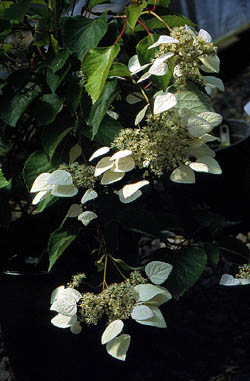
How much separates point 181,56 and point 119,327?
48 centimetres

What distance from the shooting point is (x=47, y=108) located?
3.44ft

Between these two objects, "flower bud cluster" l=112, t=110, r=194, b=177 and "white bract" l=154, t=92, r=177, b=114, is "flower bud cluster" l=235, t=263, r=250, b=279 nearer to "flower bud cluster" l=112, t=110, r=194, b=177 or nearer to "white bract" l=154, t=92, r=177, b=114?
"flower bud cluster" l=112, t=110, r=194, b=177

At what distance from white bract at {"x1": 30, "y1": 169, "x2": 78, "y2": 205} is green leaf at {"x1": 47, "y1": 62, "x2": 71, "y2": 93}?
0.58 feet

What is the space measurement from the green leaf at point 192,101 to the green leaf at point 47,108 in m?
0.26

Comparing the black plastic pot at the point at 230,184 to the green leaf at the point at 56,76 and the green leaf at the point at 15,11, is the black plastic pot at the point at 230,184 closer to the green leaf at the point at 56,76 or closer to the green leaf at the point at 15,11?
the green leaf at the point at 56,76

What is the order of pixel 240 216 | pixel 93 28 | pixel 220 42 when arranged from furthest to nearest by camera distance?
pixel 220 42 < pixel 240 216 < pixel 93 28

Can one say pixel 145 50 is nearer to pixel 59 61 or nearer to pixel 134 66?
pixel 134 66

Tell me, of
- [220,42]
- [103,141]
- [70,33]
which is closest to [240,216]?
[103,141]

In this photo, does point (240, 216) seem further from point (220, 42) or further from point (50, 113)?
point (220, 42)

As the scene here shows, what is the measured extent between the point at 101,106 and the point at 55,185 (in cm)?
17

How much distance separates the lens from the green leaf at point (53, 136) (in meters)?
1.02

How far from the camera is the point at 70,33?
955mm

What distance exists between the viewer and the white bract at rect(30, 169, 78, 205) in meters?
0.94

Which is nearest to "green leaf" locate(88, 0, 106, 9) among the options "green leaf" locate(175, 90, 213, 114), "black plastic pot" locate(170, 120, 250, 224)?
"green leaf" locate(175, 90, 213, 114)
